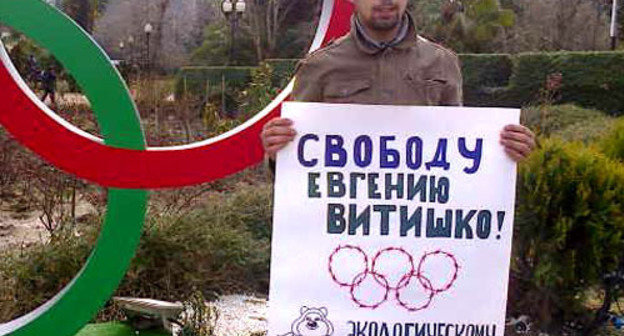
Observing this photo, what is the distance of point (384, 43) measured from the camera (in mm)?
2393

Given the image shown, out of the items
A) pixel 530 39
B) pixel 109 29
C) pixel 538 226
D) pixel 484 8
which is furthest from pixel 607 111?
pixel 109 29

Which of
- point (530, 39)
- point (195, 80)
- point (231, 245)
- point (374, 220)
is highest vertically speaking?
point (530, 39)

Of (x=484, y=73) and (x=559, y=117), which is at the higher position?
(x=484, y=73)

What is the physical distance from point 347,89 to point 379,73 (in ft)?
0.38

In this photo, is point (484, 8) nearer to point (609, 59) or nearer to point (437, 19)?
point (437, 19)

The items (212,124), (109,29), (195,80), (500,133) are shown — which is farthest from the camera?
(109,29)


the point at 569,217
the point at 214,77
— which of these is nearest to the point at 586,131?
the point at 569,217

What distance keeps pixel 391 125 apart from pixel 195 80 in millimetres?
16313

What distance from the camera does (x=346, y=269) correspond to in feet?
7.86

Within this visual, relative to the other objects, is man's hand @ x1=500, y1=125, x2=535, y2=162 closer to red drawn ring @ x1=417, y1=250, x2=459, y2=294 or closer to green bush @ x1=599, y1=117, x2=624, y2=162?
red drawn ring @ x1=417, y1=250, x2=459, y2=294

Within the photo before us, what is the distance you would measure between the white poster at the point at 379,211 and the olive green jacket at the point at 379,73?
9cm

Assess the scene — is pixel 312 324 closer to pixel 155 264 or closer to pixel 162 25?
pixel 155 264

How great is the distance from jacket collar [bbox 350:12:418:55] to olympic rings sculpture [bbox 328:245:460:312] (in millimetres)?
631

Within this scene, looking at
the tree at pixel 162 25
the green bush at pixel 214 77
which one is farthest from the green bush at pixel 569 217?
the tree at pixel 162 25
